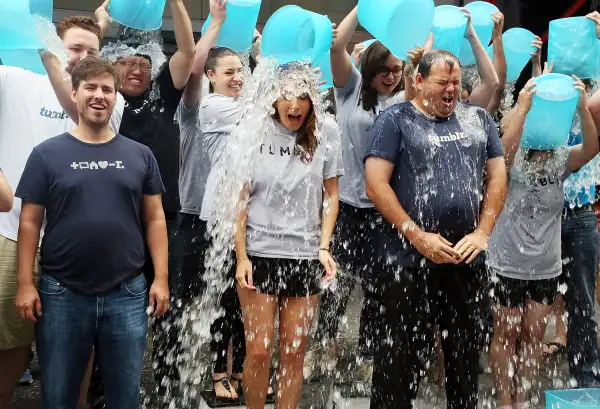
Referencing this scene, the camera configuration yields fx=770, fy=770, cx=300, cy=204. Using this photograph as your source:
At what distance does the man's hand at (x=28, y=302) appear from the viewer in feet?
9.75

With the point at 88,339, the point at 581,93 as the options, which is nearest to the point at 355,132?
the point at 581,93

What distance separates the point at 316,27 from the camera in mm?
3857

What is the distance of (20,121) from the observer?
3.34 metres

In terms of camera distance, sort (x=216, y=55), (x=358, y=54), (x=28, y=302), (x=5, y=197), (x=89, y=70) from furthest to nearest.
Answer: (x=358, y=54), (x=216, y=55), (x=89, y=70), (x=28, y=302), (x=5, y=197)

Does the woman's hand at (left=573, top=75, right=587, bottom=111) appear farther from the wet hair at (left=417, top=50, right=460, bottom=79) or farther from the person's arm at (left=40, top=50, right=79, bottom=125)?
the person's arm at (left=40, top=50, right=79, bottom=125)

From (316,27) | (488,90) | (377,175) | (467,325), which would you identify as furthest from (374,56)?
(467,325)

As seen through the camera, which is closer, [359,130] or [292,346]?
[292,346]

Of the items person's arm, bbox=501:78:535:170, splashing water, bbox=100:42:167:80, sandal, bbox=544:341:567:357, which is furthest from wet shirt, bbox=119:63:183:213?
sandal, bbox=544:341:567:357

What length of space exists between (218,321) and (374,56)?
5.39 ft

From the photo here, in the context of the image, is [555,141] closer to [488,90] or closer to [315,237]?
[488,90]

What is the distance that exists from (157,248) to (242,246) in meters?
0.40

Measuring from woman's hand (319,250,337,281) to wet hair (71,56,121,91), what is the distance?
1170 millimetres

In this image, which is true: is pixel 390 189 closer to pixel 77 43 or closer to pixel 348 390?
pixel 348 390

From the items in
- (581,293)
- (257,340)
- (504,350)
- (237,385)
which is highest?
(581,293)
